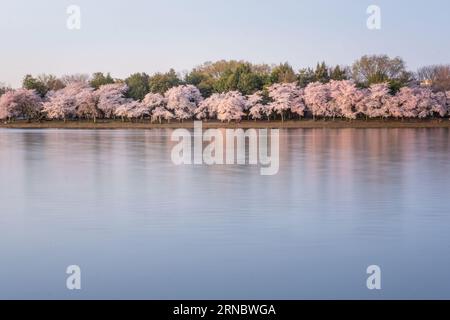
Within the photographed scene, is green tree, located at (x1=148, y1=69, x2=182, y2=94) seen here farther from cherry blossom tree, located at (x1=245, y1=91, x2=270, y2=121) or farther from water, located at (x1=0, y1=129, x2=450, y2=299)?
water, located at (x1=0, y1=129, x2=450, y2=299)

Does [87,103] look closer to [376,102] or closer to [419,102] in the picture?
[376,102]

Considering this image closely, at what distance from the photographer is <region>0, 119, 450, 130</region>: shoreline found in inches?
2408

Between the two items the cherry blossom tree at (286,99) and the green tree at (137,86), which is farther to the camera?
the green tree at (137,86)

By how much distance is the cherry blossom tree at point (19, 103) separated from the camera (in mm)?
70625

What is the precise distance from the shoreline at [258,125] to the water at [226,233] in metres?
42.3

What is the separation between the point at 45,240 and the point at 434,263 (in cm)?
564

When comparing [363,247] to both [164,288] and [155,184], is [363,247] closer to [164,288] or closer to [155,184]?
[164,288]

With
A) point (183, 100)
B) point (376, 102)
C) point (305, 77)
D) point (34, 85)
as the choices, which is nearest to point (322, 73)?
A: point (305, 77)

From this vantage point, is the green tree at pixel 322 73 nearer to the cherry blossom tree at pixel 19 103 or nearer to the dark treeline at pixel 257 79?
the dark treeline at pixel 257 79

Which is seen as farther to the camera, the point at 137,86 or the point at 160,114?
the point at 137,86

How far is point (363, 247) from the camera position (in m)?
9.01

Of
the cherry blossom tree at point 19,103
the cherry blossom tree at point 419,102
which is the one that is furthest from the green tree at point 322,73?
the cherry blossom tree at point 19,103

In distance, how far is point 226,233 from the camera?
32.8ft

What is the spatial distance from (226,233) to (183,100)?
5911cm
